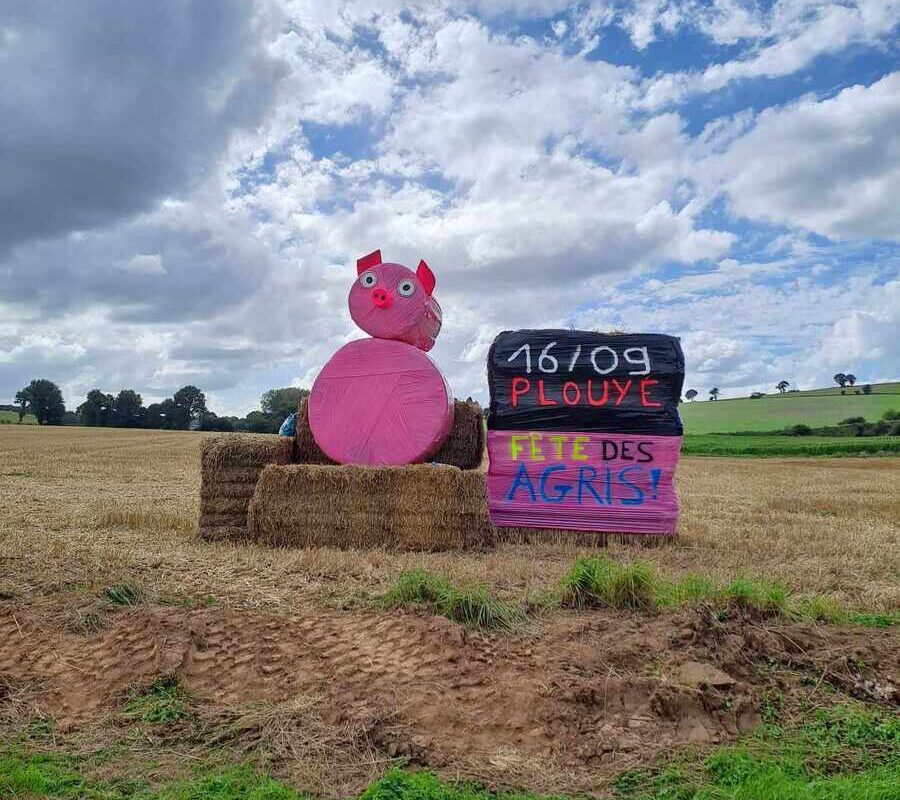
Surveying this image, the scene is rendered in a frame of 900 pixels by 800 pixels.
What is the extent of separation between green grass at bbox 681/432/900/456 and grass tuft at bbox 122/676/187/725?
3656cm

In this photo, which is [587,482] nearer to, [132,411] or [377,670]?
[377,670]

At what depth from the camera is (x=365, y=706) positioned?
3.62 meters

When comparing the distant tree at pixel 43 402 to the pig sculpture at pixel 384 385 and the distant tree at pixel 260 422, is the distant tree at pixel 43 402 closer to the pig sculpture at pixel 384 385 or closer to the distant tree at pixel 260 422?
the distant tree at pixel 260 422

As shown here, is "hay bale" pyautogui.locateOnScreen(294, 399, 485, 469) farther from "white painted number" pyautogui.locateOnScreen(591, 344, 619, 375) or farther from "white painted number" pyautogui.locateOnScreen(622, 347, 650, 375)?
"white painted number" pyautogui.locateOnScreen(622, 347, 650, 375)

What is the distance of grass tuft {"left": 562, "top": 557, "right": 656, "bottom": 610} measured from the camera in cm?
511

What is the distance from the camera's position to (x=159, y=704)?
3.67 meters

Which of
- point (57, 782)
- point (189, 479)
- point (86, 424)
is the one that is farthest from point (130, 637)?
point (86, 424)

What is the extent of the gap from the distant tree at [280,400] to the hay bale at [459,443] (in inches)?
1686

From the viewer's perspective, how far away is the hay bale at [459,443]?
29.8ft

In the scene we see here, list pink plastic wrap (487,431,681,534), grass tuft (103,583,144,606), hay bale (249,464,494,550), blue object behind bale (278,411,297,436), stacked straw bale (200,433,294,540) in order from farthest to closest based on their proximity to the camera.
→ blue object behind bale (278,411,297,436), pink plastic wrap (487,431,681,534), stacked straw bale (200,433,294,540), hay bale (249,464,494,550), grass tuft (103,583,144,606)

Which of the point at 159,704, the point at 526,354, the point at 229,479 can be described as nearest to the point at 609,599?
the point at 159,704

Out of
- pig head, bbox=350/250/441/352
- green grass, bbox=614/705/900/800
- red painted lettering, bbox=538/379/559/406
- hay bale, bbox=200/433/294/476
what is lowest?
green grass, bbox=614/705/900/800

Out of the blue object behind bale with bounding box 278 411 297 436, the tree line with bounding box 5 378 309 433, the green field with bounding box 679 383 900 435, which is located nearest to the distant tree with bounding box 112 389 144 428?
the tree line with bounding box 5 378 309 433

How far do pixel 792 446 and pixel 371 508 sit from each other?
3404cm
